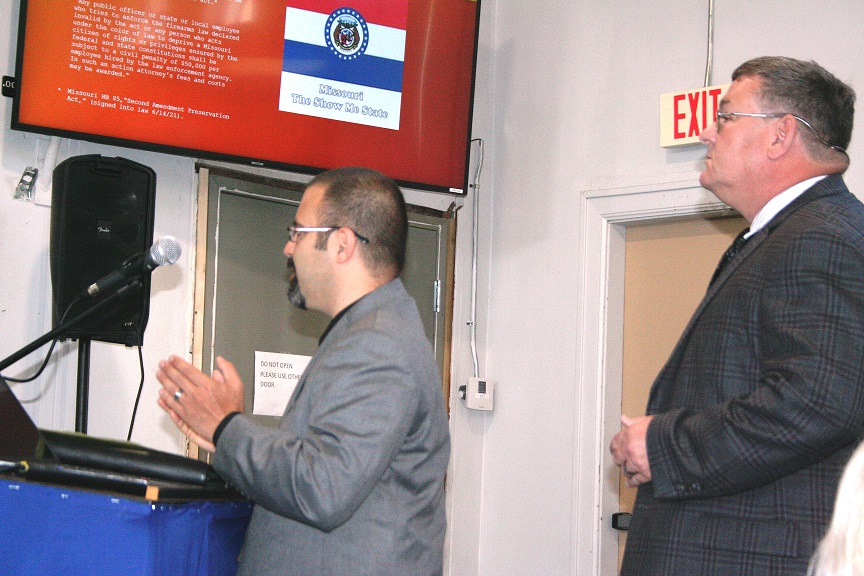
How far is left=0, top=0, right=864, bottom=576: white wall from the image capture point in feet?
12.7

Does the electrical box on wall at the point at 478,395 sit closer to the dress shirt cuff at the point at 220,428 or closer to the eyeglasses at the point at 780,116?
the eyeglasses at the point at 780,116

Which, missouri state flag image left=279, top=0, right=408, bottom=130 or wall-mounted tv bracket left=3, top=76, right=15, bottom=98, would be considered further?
missouri state flag image left=279, top=0, right=408, bottom=130

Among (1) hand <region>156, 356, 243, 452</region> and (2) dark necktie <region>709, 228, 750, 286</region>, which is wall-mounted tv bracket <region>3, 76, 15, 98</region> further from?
(2) dark necktie <region>709, 228, 750, 286</region>

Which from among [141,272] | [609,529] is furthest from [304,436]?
[609,529]

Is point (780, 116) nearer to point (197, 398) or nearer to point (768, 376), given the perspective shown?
point (768, 376)

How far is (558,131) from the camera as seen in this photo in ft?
15.1

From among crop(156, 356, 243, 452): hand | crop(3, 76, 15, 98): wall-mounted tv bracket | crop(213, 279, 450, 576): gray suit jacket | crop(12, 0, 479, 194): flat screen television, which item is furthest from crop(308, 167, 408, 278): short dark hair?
crop(3, 76, 15, 98): wall-mounted tv bracket

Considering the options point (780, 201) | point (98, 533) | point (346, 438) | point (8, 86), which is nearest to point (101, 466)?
point (98, 533)

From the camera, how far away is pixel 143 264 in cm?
242

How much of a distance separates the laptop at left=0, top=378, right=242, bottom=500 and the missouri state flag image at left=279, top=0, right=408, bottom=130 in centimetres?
220

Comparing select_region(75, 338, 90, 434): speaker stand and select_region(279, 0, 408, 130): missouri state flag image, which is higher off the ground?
select_region(279, 0, 408, 130): missouri state flag image

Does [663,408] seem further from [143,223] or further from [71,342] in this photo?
[71,342]

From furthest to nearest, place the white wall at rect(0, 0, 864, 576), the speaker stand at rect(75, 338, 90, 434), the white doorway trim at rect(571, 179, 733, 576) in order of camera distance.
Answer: the white doorway trim at rect(571, 179, 733, 576), the white wall at rect(0, 0, 864, 576), the speaker stand at rect(75, 338, 90, 434)

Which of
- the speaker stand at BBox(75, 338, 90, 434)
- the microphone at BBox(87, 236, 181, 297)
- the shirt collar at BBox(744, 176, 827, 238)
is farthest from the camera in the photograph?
the speaker stand at BBox(75, 338, 90, 434)
